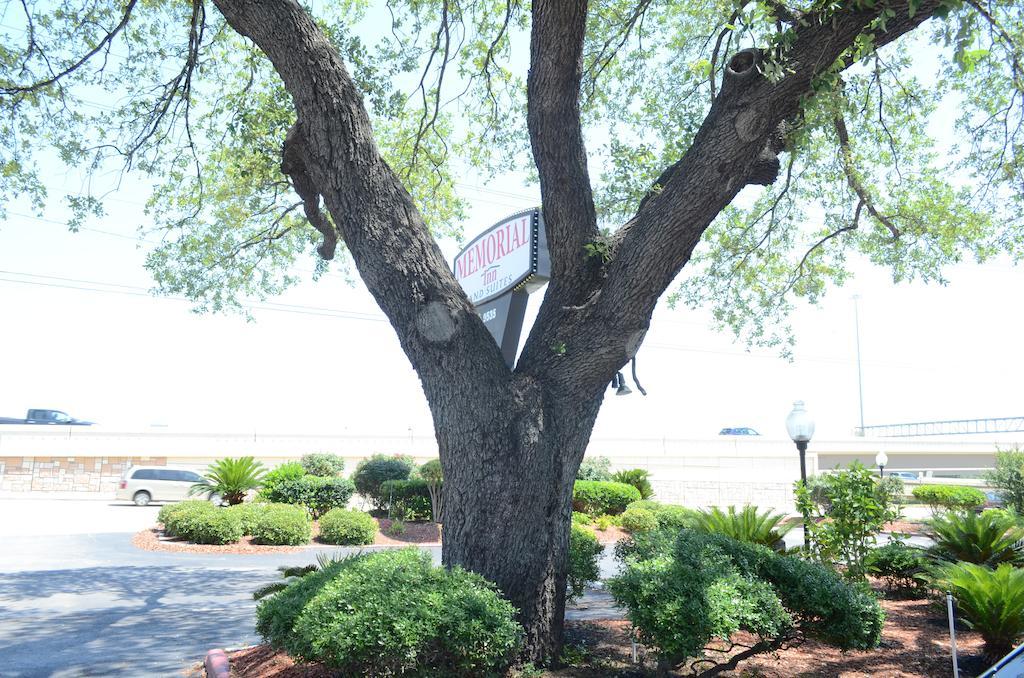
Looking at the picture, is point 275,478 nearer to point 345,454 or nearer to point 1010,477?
point 345,454

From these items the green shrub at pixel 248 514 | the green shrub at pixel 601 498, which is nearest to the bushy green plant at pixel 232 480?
the green shrub at pixel 248 514

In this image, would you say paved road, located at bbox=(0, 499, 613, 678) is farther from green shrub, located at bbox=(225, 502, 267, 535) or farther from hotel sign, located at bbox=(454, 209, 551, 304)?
hotel sign, located at bbox=(454, 209, 551, 304)

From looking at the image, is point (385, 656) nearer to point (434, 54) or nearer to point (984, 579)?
point (984, 579)

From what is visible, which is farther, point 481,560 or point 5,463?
point 5,463

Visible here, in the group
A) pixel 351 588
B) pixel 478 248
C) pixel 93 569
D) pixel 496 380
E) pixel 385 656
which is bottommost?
pixel 93 569

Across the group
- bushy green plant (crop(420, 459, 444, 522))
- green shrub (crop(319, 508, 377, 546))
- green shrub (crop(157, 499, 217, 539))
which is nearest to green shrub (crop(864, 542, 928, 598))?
green shrub (crop(319, 508, 377, 546))

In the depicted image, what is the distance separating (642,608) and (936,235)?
9.72 meters

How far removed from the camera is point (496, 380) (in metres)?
5.73

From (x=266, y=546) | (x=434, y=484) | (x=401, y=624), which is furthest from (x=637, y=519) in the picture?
(x=401, y=624)

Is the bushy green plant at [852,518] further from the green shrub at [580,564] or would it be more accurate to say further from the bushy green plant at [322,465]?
the bushy green plant at [322,465]

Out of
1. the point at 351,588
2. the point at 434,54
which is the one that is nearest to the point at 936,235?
the point at 434,54

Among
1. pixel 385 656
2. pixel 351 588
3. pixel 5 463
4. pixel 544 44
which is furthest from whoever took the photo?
pixel 5 463

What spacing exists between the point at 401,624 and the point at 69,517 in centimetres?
2203

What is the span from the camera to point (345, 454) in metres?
37.8
